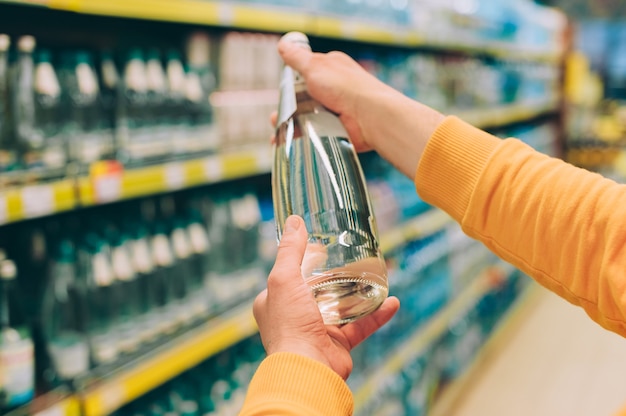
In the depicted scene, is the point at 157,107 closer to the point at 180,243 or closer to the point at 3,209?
the point at 180,243

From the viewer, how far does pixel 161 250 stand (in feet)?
5.33

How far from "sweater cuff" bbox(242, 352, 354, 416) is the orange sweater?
16mm

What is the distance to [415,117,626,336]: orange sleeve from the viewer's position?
87 cm

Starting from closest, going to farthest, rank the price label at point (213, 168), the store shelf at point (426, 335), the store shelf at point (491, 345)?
the price label at point (213, 168) → the store shelf at point (426, 335) → the store shelf at point (491, 345)

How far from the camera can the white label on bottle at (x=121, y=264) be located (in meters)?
1.51

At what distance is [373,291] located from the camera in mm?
912

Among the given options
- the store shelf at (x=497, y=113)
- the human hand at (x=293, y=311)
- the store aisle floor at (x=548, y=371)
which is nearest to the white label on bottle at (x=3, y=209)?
the human hand at (x=293, y=311)

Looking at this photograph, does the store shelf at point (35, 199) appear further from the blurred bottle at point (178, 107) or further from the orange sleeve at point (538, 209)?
the orange sleeve at point (538, 209)

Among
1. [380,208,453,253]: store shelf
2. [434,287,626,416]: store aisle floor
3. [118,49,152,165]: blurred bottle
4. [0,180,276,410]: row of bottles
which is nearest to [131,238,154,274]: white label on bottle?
[0,180,276,410]: row of bottles

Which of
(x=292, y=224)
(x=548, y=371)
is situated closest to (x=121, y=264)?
(x=292, y=224)

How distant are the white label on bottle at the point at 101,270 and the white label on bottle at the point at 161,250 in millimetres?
151

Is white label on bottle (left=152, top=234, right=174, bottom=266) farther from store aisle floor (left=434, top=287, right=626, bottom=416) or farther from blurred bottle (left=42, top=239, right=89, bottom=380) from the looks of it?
store aisle floor (left=434, top=287, right=626, bottom=416)

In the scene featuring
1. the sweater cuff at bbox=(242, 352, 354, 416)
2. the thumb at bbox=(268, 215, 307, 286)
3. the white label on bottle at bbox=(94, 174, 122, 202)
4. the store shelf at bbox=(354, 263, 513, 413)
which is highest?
the thumb at bbox=(268, 215, 307, 286)

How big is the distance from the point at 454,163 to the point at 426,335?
6.31 feet
